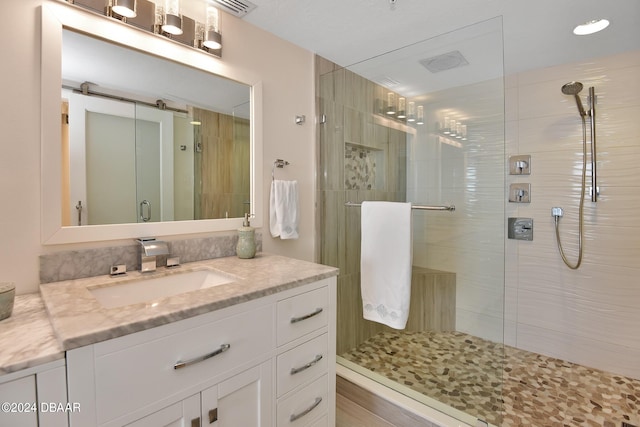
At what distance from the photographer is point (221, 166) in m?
1.59

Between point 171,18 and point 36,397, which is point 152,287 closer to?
point 36,397

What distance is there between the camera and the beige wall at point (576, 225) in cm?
193

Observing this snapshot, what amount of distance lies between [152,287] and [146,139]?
644 mm

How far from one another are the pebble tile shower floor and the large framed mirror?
1369mm

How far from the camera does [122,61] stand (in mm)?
1253

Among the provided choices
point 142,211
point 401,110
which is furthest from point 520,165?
point 142,211

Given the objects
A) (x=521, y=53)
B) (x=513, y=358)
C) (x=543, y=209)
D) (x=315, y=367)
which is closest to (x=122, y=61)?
(x=315, y=367)

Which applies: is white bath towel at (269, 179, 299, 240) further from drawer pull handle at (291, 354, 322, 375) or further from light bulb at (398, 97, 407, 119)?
light bulb at (398, 97, 407, 119)

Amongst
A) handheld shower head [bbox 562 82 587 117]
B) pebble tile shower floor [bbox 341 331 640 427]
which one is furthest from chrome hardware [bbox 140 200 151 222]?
handheld shower head [bbox 562 82 587 117]

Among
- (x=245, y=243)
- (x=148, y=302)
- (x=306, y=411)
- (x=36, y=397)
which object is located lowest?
(x=306, y=411)

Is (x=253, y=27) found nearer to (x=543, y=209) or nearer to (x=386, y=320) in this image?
(x=386, y=320)

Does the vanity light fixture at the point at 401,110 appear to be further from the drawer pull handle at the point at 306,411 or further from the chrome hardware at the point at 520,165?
the drawer pull handle at the point at 306,411

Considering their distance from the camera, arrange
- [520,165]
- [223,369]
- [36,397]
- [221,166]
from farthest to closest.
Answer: [520,165]
[221,166]
[223,369]
[36,397]

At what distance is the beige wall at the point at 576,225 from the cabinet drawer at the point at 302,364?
185 centimetres
